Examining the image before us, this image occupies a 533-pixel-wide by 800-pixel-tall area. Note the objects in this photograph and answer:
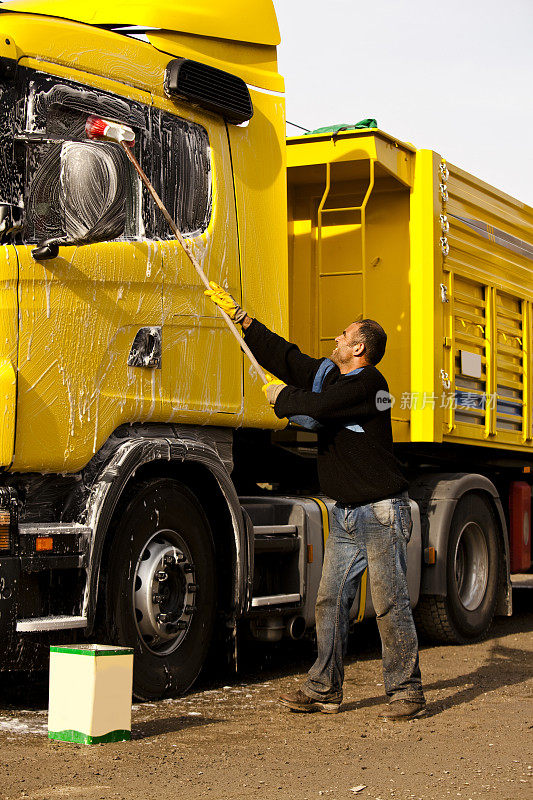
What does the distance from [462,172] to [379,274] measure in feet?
3.88

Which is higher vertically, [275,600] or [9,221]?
[9,221]

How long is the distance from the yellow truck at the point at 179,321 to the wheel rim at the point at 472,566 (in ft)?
1.01

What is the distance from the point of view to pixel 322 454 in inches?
234

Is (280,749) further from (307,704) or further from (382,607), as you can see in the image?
(382,607)

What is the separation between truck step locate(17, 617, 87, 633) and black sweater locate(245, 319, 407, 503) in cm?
134

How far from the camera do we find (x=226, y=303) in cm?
602

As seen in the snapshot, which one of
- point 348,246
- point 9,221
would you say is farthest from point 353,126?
point 9,221

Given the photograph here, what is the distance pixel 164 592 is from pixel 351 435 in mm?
1208

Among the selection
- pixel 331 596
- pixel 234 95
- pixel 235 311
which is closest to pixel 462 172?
pixel 234 95

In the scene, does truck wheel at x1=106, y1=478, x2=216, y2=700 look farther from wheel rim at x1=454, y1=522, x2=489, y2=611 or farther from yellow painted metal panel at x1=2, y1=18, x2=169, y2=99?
wheel rim at x1=454, y1=522, x2=489, y2=611

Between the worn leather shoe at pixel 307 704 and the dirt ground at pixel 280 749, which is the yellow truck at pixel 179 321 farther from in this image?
the worn leather shoe at pixel 307 704

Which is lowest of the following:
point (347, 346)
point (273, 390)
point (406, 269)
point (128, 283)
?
point (273, 390)

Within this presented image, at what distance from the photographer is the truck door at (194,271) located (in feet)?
19.8

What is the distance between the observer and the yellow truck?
5.38 metres
